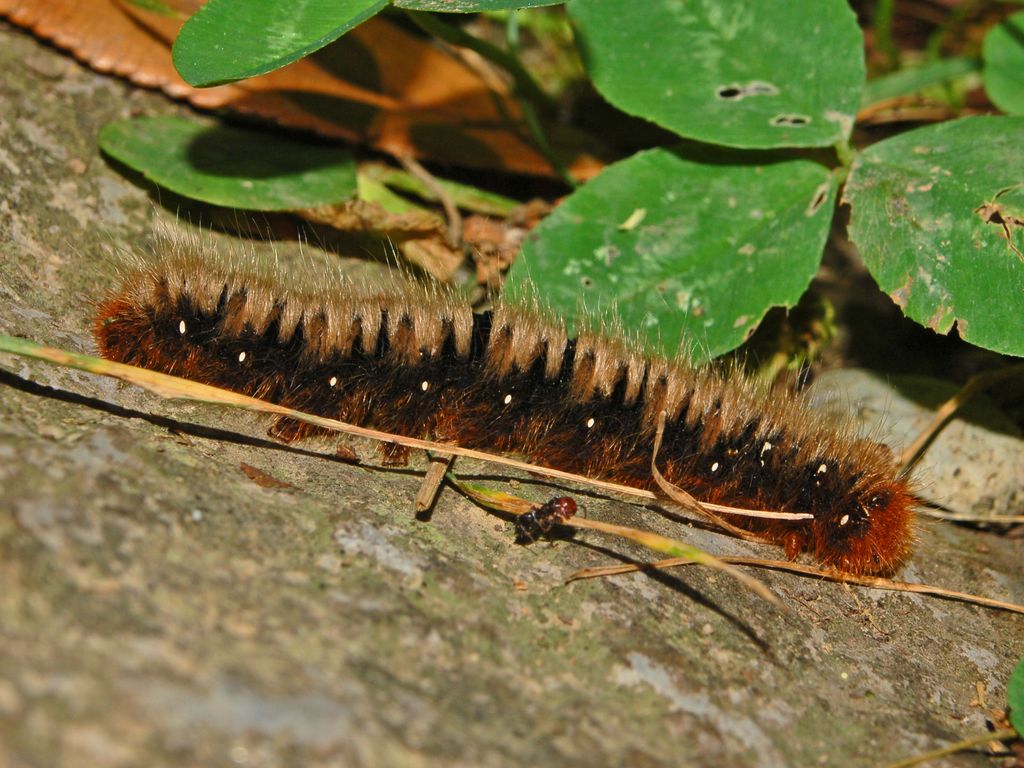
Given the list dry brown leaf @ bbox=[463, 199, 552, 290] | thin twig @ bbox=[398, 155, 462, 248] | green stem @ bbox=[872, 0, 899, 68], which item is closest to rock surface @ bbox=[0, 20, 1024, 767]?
dry brown leaf @ bbox=[463, 199, 552, 290]

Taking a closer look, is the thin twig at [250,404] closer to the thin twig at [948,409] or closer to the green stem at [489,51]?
the thin twig at [948,409]

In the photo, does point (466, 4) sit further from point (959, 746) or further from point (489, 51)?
point (959, 746)

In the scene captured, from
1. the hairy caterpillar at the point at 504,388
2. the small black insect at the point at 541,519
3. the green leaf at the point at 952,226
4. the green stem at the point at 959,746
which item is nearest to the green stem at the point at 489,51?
the hairy caterpillar at the point at 504,388

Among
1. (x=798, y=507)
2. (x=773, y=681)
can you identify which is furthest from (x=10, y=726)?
(x=798, y=507)

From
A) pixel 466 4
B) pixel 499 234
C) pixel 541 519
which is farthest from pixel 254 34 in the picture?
pixel 541 519

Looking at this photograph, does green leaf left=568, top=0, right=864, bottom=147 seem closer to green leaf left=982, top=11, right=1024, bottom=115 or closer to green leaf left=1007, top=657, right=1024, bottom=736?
green leaf left=982, top=11, right=1024, bottom=115

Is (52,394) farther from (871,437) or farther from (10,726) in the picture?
(871,437)
